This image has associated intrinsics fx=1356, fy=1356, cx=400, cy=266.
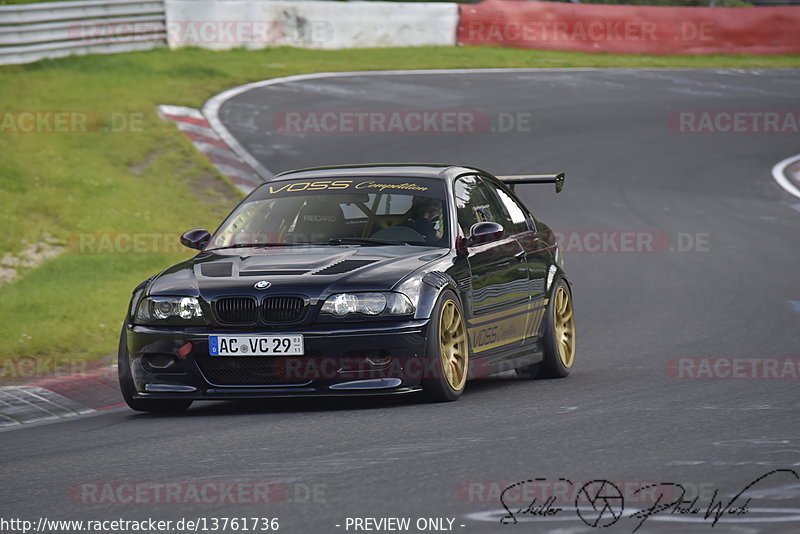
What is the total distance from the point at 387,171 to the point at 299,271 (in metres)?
1.64

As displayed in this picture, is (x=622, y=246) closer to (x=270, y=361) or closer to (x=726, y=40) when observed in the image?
(x=270, y=361)

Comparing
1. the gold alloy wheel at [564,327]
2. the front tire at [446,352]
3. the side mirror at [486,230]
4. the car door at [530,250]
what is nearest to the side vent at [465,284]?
Result: the front tire at [446,352]

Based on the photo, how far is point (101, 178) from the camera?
17.1 metres

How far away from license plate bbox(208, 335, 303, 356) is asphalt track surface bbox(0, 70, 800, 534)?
14.9 inches

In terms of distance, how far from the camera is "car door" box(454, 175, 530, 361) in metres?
8.55

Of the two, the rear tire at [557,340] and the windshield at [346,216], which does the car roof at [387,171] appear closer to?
the windshield at [346,216]

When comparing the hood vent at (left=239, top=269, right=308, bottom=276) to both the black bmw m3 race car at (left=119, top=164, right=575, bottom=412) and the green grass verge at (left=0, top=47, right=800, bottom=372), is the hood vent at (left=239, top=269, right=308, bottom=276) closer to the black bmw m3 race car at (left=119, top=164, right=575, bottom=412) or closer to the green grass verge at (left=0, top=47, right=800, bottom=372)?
the black bmw m3 race car at (left=119, top=164, right=575, bottom=412)

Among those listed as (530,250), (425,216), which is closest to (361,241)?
(425,216)

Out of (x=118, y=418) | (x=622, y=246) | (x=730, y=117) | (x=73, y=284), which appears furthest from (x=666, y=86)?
(x=118, y=418)

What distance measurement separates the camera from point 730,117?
25.2 metres

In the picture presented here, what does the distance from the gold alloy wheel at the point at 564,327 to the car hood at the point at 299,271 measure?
1.82m

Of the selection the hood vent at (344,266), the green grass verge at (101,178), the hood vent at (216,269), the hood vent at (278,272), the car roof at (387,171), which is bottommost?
the green grass verge at (101,178)

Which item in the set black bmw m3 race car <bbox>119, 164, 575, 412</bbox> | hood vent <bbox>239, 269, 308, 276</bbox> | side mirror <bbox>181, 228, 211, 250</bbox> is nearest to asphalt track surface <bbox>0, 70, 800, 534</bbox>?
black bmw m3 race car <bbox>119, 164, 575, 412</bbox>

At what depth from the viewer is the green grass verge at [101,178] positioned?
11805 mm
